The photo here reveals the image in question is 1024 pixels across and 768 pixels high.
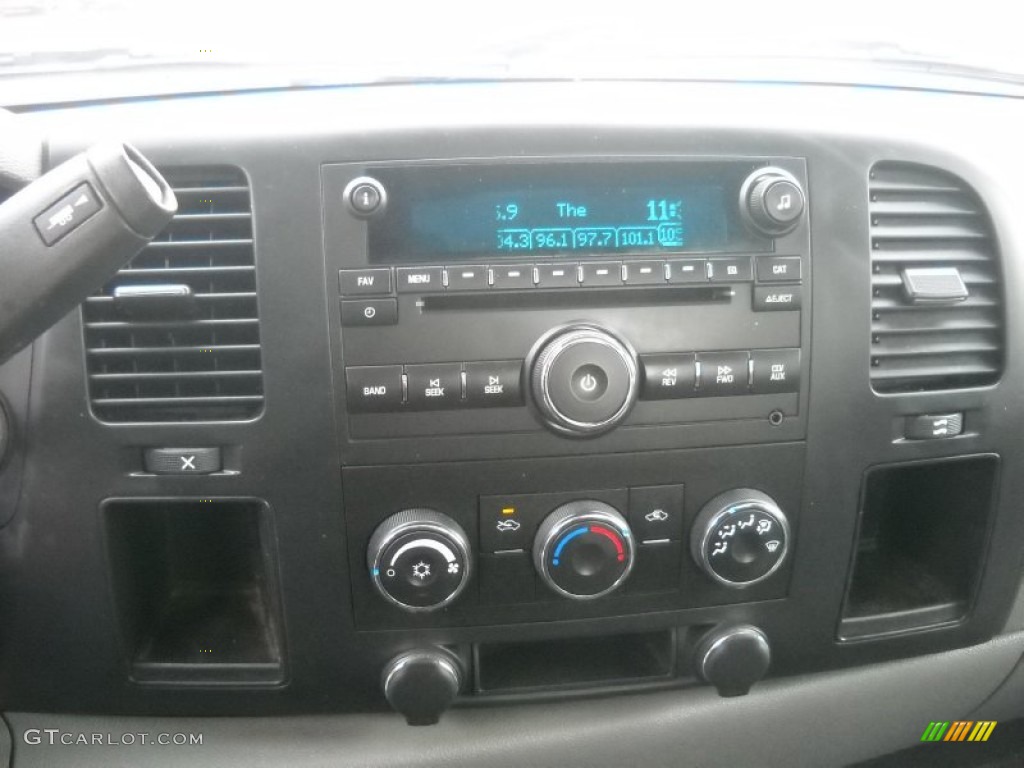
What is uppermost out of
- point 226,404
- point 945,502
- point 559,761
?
point 226,404

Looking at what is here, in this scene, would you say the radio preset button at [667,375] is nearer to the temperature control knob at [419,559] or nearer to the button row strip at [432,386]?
the button row strip at [432,386]

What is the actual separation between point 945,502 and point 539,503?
0.71 m

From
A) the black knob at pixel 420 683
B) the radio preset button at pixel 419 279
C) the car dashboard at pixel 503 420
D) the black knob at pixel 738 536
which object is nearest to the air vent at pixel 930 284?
the car dashboard at pixel 503 420

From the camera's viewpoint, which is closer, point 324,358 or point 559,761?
point 324,358

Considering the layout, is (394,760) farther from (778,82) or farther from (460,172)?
(778,82)

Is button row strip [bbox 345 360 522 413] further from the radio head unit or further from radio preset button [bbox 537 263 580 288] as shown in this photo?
radio preset button [bbox 537 263 580 288]

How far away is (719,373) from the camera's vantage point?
45.0 inches

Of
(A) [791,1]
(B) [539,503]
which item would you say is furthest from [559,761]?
(A) [791,1]

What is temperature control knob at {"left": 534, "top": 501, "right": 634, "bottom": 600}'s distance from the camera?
1.14m

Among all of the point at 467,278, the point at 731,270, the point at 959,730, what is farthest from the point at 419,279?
the point at 959,730

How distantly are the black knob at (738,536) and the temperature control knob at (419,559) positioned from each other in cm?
32

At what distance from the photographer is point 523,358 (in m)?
1.10

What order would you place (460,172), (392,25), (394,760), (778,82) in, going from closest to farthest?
1. (460,172)
2. (394,760)
3. (392,25)
4. (778,82)

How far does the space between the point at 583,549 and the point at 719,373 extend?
0.93ft
